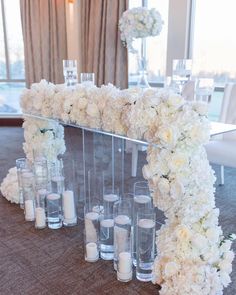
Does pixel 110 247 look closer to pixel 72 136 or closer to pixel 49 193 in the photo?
pixel 49 193

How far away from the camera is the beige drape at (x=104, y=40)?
4.82m

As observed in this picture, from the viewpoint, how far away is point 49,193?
252 centimetres

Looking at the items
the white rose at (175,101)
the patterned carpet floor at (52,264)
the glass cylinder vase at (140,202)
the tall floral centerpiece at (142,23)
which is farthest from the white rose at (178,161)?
the tall floral centerpiece at (142,23)

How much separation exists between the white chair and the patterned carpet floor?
41 cm

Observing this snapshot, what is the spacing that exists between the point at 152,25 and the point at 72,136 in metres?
2.17

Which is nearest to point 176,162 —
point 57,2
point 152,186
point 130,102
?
point 152,186

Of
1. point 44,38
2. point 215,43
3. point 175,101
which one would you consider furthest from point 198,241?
point 44,38

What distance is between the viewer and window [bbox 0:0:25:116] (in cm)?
581

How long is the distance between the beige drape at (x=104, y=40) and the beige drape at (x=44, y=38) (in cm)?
48

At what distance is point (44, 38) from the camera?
5.48m

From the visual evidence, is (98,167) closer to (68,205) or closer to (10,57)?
(68,205)

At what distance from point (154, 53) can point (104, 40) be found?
2.59 ft

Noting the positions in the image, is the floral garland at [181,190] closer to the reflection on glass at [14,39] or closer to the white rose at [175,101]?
the white rose at [175,101]

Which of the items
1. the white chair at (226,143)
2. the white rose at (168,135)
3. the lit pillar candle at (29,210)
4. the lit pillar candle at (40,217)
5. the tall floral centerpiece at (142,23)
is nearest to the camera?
the white rose at (168,135)
